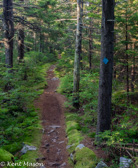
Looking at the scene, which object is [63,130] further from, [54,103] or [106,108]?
[54,103]

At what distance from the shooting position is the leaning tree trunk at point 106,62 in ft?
16.3

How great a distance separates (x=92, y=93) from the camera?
8.32 metres

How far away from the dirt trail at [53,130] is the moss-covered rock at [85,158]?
1.39 feet

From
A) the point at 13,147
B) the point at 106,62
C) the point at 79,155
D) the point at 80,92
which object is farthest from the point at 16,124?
the point at 106,62

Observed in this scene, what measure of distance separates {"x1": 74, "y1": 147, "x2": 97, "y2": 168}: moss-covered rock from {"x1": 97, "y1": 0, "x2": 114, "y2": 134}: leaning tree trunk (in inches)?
36.7

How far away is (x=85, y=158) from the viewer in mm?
4707

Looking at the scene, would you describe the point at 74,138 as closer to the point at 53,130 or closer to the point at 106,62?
the point at 53,130

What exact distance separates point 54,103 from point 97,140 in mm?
6448

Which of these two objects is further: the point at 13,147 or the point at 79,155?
the point at 13,147

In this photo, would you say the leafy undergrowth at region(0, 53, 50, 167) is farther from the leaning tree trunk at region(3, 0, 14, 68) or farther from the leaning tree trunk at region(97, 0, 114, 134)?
the leaning tree trunk at region(97, 0, 114, 134)

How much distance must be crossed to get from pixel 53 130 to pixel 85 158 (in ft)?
10.4

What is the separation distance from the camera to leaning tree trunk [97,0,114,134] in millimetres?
4953

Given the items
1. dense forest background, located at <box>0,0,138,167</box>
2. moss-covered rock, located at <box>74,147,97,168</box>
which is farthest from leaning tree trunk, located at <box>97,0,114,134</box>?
moss-covered rock, located at <box>74,147,97,168</box>

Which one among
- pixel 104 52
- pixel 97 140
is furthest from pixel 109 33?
pixel 97 140
